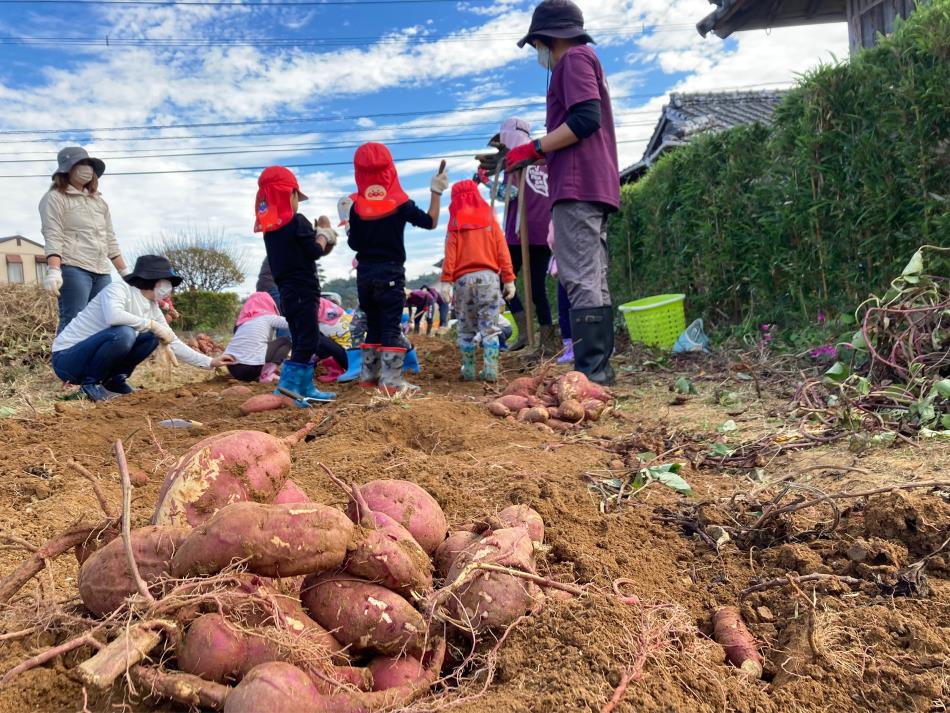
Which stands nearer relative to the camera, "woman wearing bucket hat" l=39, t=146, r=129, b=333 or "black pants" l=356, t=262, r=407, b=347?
"black pants" l=356, t=262, r=407, b=347

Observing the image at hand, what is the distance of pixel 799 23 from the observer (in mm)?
9633

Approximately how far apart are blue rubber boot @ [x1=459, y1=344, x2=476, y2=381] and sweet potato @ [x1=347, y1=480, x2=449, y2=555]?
396 centimetres

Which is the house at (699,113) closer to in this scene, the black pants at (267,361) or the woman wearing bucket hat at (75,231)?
the black pants at (267,361)

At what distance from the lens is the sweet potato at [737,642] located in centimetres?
135

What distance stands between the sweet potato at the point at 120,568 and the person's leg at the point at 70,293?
17.5 ft

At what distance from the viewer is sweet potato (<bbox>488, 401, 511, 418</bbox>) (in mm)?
3775

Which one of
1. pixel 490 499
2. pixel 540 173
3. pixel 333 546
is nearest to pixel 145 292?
pixel 540 173

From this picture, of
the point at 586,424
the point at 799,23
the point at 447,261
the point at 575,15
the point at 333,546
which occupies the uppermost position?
the point at 799,23

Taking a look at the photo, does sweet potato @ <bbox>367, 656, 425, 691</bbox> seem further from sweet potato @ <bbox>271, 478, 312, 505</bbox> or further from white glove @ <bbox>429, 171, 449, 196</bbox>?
white glove @ <bbox>429, 171, 449, 196</bbox>

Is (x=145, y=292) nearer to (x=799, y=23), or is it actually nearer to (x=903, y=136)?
(x=903, y=136)

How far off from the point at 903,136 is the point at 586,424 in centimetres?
278

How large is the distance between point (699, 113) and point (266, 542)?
15577mm

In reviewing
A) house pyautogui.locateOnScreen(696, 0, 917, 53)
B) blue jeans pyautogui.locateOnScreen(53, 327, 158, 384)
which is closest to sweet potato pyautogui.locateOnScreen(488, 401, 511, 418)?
blue jeans pyautogui.locateOnScreen(53, 327, 158, 384)

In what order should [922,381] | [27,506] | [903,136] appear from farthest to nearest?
[903,136]
[922,381]
[27,506]
